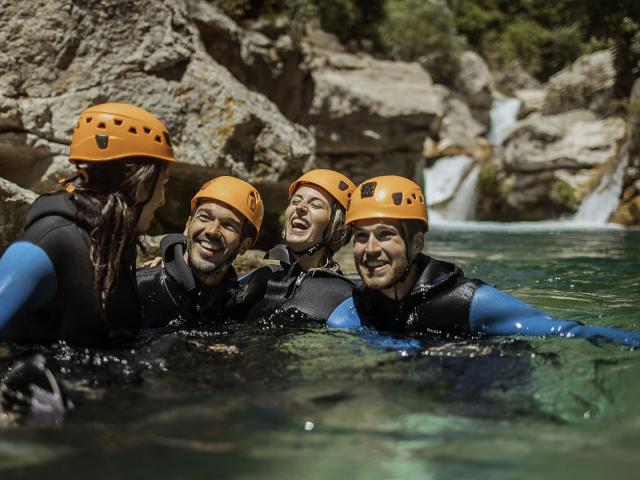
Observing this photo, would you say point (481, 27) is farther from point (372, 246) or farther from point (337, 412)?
point (337, 412)

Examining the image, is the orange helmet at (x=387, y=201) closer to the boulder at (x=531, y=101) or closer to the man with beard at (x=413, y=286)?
the man with beard at (x=413, y=286)

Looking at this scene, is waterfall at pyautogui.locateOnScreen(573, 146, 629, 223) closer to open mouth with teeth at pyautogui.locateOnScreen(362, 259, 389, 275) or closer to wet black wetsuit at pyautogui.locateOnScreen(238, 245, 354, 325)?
wet black wetsuit at pyautogui.locateOnScreen(238, 245, 354, 325)

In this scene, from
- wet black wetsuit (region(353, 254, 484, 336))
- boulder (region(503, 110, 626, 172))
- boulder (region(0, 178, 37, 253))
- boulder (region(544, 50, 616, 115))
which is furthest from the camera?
boulder (region(544, 50, 616, 115))

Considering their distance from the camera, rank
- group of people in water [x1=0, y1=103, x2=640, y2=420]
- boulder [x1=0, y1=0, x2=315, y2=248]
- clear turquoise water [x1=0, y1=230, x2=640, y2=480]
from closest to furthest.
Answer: clear turquoise water [x1=0, y1=230, x2=640, y2=480]
group of people in water [x1=0, y1=103, x2=640, y2=420]
boulder [x1=0, y1=0, x2=315, y2=248]

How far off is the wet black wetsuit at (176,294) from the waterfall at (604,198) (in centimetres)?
1497

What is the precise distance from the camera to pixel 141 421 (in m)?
2.63

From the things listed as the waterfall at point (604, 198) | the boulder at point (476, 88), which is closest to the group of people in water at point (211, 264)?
the waterfall at point (604, 198)

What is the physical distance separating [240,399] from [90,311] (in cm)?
92

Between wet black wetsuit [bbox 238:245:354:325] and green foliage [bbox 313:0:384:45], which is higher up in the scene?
green foliage [bbox 313:0:384:45]

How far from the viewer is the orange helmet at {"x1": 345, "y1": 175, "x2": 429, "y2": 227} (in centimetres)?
427

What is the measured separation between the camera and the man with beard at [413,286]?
13.6 ft

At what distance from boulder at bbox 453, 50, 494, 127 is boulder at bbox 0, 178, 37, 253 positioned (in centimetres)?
2210

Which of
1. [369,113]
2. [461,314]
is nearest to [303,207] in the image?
[461,314]

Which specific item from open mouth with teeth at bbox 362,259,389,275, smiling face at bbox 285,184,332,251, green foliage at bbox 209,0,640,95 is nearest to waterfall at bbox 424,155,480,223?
green foliage at bbox 209,0,640,95
